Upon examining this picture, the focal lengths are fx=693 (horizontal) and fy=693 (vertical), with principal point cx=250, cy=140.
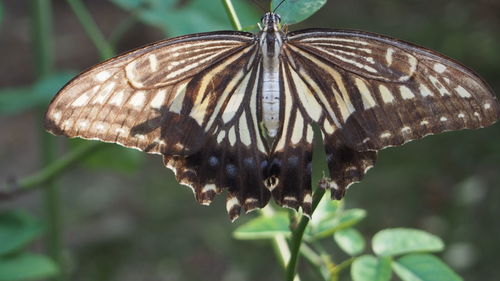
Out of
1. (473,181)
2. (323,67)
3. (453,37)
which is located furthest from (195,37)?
(453,37)

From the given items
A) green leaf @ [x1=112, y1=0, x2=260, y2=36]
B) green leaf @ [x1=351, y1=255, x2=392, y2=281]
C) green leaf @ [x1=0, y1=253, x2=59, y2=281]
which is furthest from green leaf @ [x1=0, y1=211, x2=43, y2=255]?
green leaf @ [x1=351, y1=255, x2=392, y2=281]

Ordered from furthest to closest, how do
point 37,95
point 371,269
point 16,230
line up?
point 37,95 → point 16,230 → point 371,269

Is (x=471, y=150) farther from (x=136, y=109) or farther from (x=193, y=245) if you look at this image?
(x=136, y=109)

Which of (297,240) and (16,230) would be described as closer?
(297,240)

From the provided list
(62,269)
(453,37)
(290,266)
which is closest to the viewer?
(290,266)

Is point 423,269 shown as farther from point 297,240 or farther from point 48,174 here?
point 48,174

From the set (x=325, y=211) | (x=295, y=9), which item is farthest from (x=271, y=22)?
(x=325, y=211)

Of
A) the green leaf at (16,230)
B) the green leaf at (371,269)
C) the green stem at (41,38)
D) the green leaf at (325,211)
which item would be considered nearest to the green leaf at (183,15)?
the green stem at (41,38)
